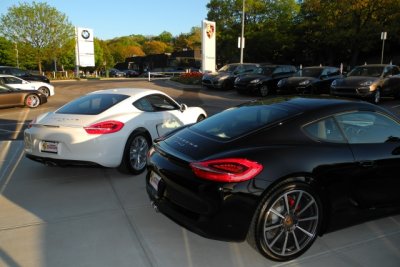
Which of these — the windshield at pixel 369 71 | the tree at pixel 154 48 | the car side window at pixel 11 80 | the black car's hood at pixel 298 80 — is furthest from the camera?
the tree at pixel 154 48

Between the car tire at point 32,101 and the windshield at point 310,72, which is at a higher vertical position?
the windshield at point 310,72

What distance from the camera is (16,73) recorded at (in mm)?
23172

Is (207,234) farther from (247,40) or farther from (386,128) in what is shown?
(247,40)

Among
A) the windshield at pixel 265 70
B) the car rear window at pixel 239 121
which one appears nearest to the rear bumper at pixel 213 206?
the car rear window at pixel 239 121

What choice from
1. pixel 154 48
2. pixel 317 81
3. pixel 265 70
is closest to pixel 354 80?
pixel 317 81

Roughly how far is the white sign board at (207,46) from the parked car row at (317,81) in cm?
637

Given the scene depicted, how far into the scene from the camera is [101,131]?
5.56m

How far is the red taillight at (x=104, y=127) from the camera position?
217 inches

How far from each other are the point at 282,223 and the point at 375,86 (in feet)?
42.5

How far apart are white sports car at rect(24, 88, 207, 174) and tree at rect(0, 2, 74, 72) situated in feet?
133

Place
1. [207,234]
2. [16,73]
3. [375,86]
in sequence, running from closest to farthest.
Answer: [207,234] → [375,86] → [16,73]

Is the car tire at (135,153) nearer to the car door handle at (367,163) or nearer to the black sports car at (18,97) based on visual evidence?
the car door handle at (367,163)

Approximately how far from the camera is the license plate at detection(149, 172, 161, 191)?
12.5ft

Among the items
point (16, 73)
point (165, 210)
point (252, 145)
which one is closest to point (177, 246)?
point (165, 210)
